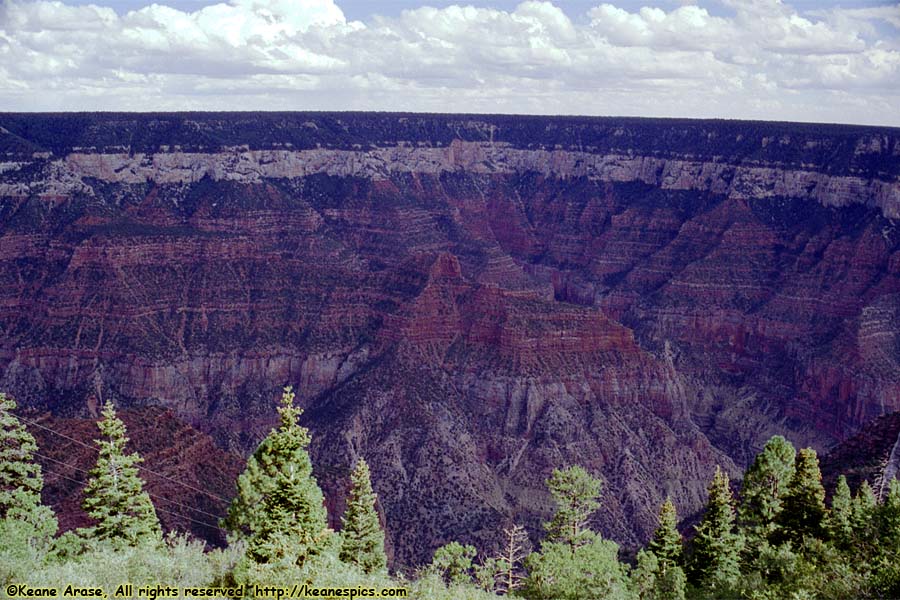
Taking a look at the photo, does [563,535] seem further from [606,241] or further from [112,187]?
[606,241]

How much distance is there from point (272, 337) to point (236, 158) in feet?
176

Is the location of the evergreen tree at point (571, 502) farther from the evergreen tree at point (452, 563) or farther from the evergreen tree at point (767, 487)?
the evergreen tree at point (767, 487)

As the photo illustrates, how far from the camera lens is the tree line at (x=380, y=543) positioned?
33.8m

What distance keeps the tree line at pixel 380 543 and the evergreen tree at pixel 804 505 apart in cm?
7

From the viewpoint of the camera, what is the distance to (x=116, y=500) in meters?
45.6

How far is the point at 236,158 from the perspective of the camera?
168 metres

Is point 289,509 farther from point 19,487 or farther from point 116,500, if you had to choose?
point 19,487

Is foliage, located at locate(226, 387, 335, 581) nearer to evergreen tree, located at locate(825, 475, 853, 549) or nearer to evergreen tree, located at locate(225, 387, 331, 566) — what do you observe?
evergreen tree, located at locate(225, 387, 331, 566)

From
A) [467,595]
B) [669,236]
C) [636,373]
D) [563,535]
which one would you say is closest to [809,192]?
[669,236]

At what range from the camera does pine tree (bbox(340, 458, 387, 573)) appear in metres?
50.9

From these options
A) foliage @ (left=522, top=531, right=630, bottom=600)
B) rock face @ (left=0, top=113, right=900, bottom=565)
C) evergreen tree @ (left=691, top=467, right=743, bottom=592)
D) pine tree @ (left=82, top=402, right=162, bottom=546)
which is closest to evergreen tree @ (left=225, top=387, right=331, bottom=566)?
pine tree @ (left=82, top=402, right=162, bottom=546)

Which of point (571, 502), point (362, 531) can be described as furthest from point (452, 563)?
point (571, 502)

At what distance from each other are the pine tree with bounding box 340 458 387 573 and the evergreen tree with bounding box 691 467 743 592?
15980mm

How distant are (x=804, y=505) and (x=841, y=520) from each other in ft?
8.43
